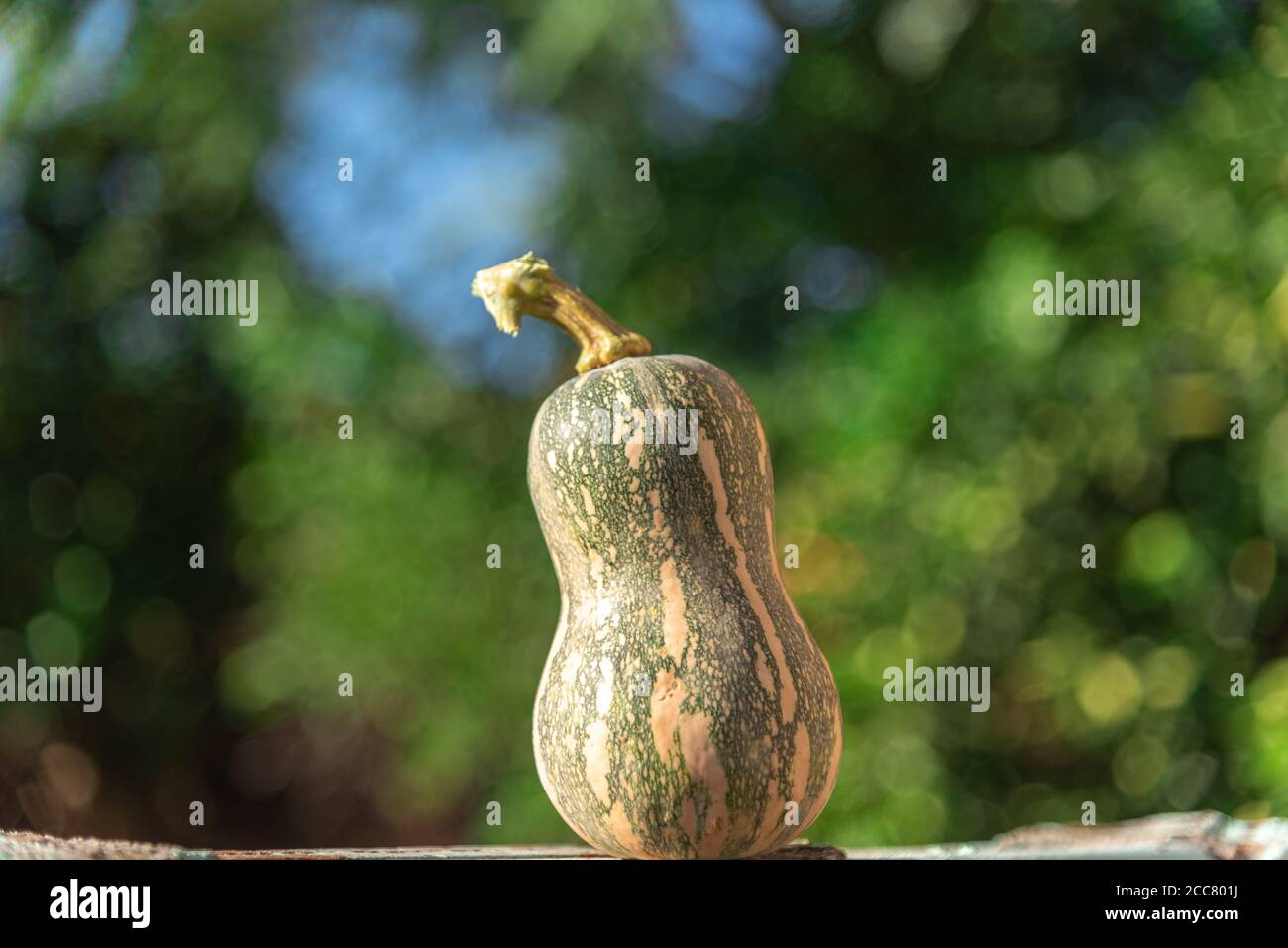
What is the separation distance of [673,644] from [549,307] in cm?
57

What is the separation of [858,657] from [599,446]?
141cm

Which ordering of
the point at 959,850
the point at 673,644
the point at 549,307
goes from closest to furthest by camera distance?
the point at 673,644
the point at 549,307
the point at 959,850

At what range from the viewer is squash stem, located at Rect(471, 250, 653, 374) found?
6.06ft

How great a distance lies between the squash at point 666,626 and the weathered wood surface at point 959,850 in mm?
212

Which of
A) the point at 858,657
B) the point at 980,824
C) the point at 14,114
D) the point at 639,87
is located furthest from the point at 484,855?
the point at 14,114

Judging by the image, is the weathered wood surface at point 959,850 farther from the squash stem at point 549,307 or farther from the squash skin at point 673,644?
the squash stem at point 549,307

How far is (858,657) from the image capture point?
2.92 meters

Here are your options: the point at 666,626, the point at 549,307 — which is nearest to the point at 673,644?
the point at 666,626

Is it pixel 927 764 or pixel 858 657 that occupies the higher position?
pixel 858 657

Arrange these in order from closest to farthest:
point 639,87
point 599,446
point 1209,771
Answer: point 599,446 < point 1209,771 < point 639,87

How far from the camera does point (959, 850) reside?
2.08m

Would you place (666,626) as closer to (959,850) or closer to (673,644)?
(673,644)

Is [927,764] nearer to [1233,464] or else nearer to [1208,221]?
→ [1233,464]
